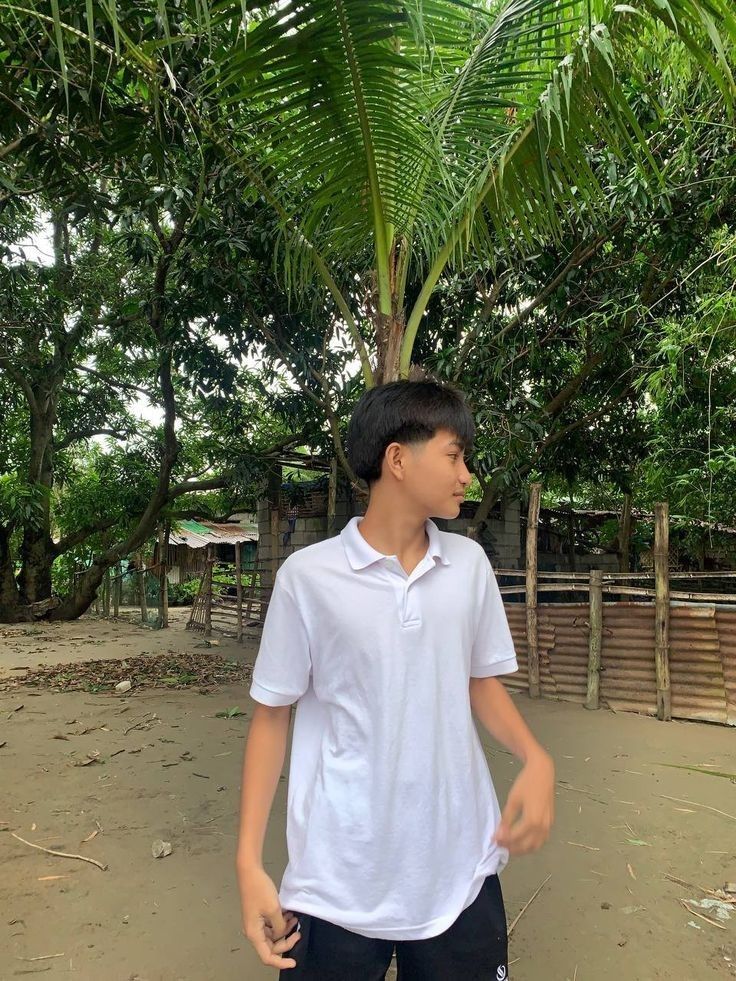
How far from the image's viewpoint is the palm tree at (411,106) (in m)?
2.21

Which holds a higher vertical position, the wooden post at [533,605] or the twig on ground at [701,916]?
the wooden post at [533,605]

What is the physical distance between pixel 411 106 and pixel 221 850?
3.48m

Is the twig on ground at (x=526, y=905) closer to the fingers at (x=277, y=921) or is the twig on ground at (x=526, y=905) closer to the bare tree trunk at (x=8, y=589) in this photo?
the fingers at (x=277, y=921)

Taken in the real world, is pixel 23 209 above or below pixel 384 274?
above

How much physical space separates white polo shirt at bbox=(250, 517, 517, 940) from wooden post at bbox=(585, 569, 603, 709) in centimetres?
535

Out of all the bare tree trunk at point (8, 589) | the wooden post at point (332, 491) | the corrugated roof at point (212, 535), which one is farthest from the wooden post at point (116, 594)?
the wooden post at point (332, 491)

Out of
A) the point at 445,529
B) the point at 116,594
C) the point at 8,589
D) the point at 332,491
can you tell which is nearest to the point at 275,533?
the point at 332,491

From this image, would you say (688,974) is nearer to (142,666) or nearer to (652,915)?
(652,915)

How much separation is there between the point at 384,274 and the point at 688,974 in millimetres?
2866

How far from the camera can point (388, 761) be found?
1.08 m

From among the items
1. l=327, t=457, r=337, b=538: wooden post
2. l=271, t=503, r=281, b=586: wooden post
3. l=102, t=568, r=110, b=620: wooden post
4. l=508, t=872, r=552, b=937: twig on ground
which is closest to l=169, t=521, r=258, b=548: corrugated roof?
l=102, t=568, r=110, b=620: wooden post

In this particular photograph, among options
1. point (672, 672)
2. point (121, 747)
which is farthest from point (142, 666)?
point (672, 672)

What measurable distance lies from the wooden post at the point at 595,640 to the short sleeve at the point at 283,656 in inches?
217

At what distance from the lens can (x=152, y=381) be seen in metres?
12.3
